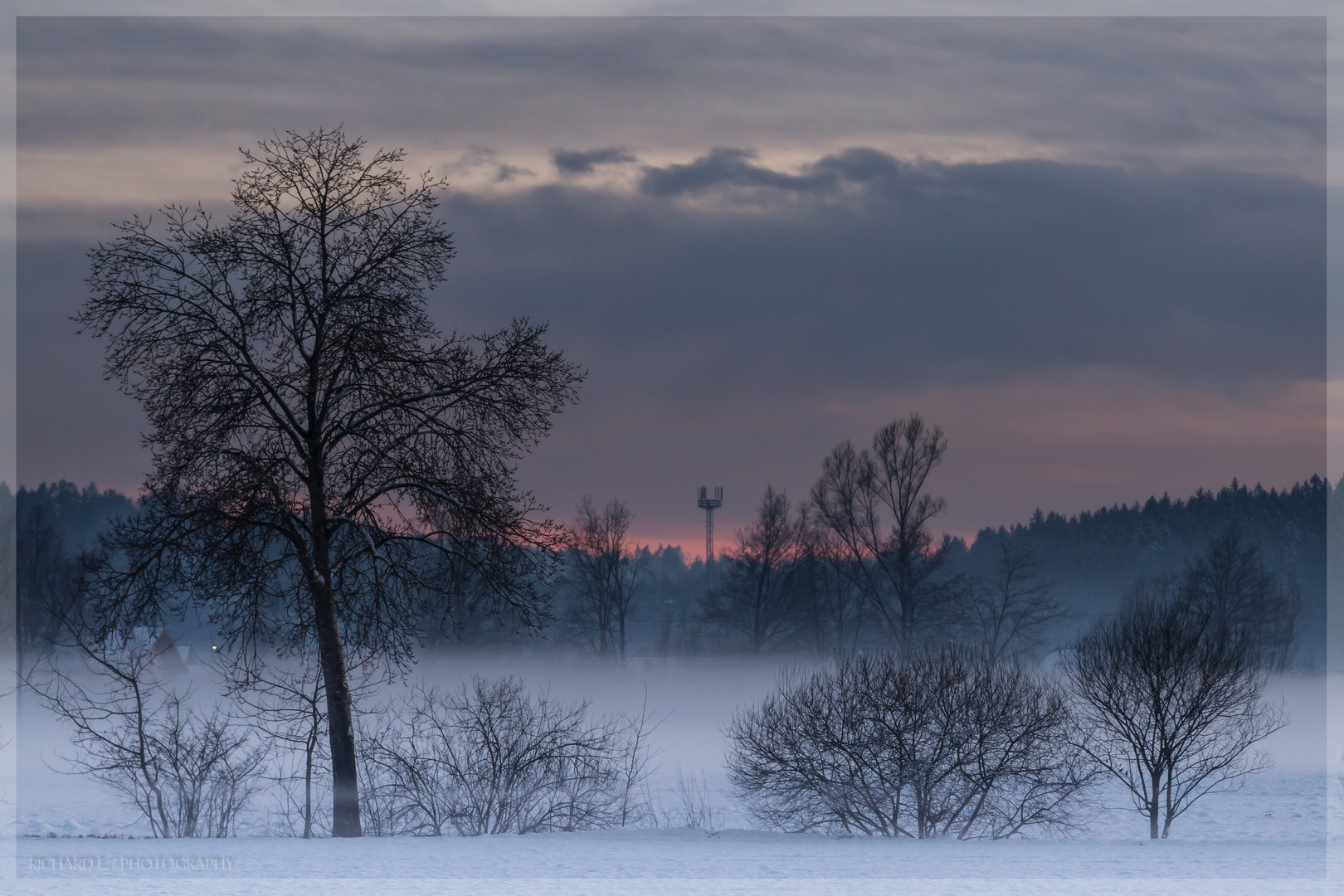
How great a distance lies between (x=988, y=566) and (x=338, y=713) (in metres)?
86.2

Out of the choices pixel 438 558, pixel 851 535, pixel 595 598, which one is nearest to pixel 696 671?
pixel 595 598

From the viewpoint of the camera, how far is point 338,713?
1372 cm

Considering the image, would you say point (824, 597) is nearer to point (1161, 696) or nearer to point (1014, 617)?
point (1014, 617)

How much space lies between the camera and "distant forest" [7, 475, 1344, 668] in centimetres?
4766

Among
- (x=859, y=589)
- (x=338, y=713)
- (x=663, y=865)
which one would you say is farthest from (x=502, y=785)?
(x=859, y=589)

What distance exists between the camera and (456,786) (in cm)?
1867

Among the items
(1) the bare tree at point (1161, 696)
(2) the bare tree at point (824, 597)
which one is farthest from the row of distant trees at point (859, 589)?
(1) the bare tree at point (1161, 696)

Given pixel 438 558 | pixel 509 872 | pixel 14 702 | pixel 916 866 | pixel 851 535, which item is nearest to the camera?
pixel 509 872

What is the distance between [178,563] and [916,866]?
9009 mm

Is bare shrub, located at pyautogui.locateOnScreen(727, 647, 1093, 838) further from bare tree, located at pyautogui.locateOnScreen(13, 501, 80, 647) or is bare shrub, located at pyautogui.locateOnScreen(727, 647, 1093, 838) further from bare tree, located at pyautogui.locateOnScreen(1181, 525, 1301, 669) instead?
bare tree, located at pyautogui.locateOnScreen(1181, 525, 1301, 669)

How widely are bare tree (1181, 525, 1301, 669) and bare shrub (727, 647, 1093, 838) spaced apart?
36.5 m

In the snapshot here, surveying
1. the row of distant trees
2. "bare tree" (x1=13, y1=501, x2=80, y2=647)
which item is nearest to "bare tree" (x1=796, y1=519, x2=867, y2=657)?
the row of distant trees

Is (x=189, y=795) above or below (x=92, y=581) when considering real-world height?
below

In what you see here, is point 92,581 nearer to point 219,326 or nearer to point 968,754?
point 219,326
